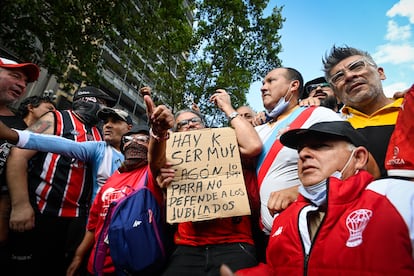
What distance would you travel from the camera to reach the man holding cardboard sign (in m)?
1.64

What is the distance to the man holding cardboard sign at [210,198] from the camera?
1.64m

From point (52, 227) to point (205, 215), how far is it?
1610 mm

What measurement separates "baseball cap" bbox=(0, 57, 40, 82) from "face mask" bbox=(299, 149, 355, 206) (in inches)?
104

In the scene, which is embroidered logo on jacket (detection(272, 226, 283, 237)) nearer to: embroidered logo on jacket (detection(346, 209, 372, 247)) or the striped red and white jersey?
embroidered logo on jacket (detection(346, 209, 372, 247))

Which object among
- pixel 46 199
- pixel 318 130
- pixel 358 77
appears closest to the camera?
pixel 318 130

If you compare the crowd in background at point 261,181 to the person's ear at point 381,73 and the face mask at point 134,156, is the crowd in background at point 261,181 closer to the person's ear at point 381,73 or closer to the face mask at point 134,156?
the face mask at point 134,156

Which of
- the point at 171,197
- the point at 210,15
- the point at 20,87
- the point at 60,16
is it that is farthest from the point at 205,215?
the point at 210,15

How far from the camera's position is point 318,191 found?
1.40m

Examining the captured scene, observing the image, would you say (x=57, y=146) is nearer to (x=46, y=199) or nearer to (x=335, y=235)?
(x=46, y=199)

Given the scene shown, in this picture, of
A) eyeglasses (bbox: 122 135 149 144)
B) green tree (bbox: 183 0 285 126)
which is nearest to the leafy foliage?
green tree (bbox: 183 0 285 126)

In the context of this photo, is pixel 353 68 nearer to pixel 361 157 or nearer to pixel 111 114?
pixel 361 157

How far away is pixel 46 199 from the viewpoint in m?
2.46

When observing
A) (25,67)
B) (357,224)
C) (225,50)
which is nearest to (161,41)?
(225,50)

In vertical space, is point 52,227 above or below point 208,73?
below
